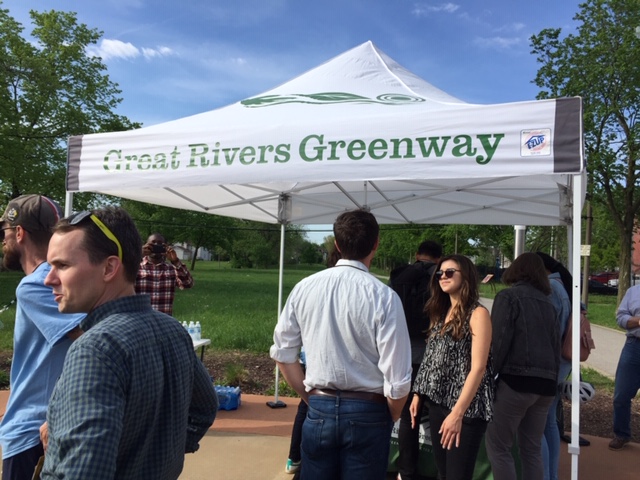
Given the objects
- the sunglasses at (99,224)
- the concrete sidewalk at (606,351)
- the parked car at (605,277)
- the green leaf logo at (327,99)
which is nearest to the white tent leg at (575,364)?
the green leaf logo at (327,99)

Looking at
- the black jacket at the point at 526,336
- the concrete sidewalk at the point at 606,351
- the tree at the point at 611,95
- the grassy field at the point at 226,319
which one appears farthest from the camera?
the tree at the point at 611,95

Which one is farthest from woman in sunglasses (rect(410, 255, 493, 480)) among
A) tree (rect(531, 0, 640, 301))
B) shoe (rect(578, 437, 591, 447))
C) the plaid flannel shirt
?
tree (rect(531, 0, 640, 301))

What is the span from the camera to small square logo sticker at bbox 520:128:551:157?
2.80 metres

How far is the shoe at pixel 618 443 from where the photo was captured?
466 centimetres

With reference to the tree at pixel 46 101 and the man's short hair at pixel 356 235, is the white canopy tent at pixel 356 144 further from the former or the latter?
the tree at pixel 46 101

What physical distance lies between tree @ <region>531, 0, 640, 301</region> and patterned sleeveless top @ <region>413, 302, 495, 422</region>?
17.8m

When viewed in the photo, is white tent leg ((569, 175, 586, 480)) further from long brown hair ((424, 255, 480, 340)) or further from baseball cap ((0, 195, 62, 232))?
baseball cap ((0, 195, 62, 232))

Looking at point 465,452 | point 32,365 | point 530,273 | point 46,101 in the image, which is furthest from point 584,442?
point 46,101

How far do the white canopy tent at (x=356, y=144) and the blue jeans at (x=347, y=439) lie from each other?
1.38 metres

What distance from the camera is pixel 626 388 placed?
15.5 ft

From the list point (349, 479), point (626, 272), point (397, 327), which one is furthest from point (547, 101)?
point (626, 272)

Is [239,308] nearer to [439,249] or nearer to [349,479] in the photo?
[439,249]

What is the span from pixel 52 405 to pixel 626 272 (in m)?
20.8

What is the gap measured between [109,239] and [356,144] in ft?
7.04
